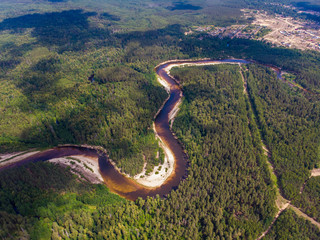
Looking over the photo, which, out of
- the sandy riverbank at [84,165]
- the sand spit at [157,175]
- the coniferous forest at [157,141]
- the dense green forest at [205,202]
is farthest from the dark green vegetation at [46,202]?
the sand spit at [157,175]

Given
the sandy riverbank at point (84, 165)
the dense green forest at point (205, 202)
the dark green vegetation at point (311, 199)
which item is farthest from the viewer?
the sandy riverbank at point (84, 165)

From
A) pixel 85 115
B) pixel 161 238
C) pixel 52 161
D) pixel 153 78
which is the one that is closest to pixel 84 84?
pixel 85 115

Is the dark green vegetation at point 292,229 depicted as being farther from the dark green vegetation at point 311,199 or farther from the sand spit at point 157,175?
the sand spit at point 157,175

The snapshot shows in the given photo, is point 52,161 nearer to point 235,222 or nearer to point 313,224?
point 235,222

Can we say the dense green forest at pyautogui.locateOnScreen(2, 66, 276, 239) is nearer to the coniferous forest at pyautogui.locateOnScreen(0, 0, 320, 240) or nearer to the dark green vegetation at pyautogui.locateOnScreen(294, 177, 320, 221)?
the coniferous forest at pyautogui.locateOnScreen(0, 0, 320, 240)

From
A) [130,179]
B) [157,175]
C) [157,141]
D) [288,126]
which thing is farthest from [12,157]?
[288,126]

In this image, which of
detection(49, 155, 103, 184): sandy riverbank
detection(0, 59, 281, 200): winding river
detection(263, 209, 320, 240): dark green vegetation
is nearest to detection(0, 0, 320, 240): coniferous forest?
detection(263, 209, 320, 240): dark green vegetation
